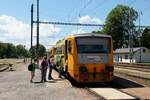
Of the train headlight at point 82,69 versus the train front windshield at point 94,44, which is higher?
the train front windshield at point 94,44

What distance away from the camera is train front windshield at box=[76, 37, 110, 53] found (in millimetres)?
22891

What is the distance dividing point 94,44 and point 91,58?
93 centimetres

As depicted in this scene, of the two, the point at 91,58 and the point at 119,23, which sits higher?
the point at 119,23

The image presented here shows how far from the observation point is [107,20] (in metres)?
123

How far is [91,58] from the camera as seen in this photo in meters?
22.6

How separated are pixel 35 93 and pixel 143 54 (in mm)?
85129

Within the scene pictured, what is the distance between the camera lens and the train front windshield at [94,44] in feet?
75.1

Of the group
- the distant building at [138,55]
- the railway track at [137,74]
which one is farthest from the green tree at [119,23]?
the railway track at [137,74]

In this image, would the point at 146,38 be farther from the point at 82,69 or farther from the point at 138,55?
the point at 82,69

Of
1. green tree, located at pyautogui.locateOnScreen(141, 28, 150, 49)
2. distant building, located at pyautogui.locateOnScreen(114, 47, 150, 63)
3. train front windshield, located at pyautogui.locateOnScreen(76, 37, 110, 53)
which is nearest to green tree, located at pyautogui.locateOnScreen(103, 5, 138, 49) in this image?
green tree, located at pyautogui.locateOnScreen(141, 28, 150, 49)

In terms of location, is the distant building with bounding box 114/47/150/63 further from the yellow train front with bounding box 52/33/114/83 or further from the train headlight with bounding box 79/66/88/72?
the train headlight with bounding box 79/66/88/72

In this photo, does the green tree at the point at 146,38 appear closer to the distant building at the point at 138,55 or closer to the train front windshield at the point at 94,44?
the distant building at the point at 138,55

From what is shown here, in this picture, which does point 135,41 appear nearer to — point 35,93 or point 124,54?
point 124,54

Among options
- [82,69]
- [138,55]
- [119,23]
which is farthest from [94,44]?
[119,23]
